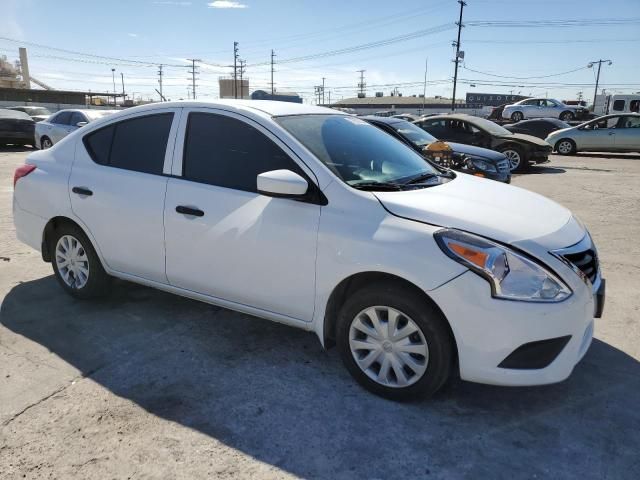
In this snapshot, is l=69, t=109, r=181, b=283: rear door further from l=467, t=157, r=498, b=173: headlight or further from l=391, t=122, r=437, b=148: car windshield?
l=391, t=122, r=437, b=148: car windshield

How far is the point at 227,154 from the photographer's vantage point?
338 cm

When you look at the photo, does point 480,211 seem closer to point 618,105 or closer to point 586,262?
point 586,262

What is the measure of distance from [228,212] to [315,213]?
0.62 metres

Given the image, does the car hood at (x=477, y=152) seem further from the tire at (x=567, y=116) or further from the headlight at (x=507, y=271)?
the tire at (x=567, y=116)

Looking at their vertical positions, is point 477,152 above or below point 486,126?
below

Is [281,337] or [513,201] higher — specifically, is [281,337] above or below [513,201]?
below

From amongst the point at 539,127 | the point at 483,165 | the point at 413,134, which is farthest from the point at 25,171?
the point at 539,127

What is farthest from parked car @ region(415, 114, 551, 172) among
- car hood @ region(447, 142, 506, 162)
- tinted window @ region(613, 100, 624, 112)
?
tinted window @ region(613, 100, 624, 112)

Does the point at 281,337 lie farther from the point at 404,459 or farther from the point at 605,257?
the point at 605,257

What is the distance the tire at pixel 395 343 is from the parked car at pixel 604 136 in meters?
16.8

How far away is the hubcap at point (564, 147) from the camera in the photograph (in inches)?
695

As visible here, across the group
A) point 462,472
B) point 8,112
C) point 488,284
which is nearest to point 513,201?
point 488,284

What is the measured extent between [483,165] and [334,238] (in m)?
6.88

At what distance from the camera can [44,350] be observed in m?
3.48
